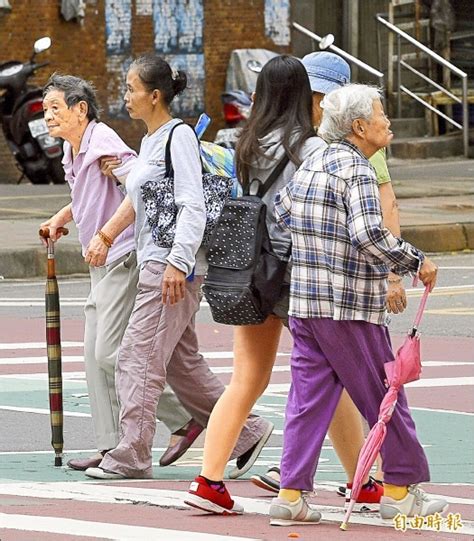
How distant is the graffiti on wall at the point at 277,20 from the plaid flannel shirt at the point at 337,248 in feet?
67.6

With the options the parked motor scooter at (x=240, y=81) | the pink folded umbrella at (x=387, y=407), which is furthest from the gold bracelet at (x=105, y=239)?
the parked motor scooter at (x=240, y=81)

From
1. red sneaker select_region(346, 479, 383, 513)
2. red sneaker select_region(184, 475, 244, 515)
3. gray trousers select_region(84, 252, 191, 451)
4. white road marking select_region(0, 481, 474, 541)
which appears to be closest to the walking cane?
gray trousers select_region(84, 252, 191, 451)

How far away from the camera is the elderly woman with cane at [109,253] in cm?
830

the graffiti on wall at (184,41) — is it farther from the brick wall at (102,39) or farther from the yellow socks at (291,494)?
the yellow socks at (291,494)

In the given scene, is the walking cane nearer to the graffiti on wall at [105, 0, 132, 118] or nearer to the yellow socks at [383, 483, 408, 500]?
the yellow socks at [383, 483, 408, 500]

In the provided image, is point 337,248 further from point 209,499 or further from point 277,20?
point 277,20

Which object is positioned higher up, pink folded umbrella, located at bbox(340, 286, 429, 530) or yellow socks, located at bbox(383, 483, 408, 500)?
pink folded umbrella, located at bbox(340, 286, 429, 530)

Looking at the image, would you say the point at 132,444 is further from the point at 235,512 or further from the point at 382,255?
the point at 382,255

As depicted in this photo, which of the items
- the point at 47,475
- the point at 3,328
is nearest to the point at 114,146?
the point at 47,475

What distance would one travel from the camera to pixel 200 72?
26.5 meters

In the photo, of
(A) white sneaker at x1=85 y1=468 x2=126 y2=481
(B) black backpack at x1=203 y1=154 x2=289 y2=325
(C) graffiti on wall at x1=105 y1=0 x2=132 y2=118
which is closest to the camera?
(B) black backpack at x1=203 y1=154 x2=289 y2=325

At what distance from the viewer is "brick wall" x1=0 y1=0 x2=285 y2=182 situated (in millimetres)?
24625

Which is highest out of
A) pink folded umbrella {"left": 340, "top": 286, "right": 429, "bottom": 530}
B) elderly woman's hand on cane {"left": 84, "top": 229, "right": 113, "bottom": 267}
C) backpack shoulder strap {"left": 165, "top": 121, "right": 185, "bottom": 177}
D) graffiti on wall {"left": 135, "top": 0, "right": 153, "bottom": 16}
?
backpack shoulder strap {"left": 165, "top": 121, "right": 185, "bottom": 177}

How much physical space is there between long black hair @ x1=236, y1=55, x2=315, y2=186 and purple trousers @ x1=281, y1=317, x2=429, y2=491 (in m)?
0.69
